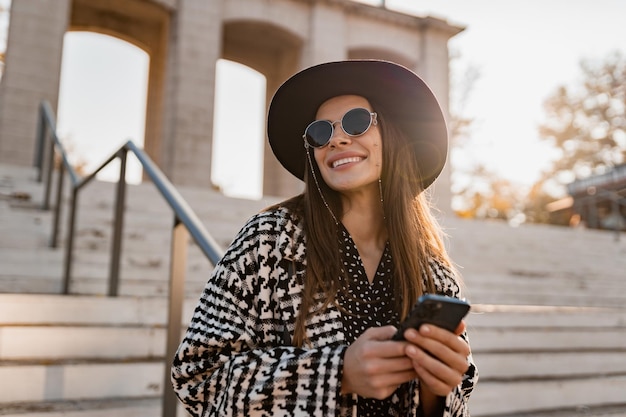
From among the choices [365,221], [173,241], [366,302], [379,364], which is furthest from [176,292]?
[379,364]

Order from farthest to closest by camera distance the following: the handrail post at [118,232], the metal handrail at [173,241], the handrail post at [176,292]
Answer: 1. the handrail post at [118,232]
2. the handrail post at [176,292]
3. the metal handrail at [173,241]

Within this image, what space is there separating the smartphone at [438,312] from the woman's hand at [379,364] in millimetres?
65

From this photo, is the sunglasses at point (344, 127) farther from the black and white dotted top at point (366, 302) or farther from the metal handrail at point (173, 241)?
the metal handrail at point (173, 241)

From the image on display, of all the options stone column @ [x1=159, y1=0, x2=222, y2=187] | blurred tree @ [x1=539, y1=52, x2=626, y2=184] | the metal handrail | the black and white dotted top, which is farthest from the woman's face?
blurred tree @ [x1=539, y1=52, x2=626, y2=184]

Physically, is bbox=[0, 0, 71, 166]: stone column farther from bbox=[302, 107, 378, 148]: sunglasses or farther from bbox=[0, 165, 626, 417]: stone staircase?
bbox=[302, 107, 378, 148]: sunglasses

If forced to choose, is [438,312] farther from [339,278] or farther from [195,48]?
[195,48]

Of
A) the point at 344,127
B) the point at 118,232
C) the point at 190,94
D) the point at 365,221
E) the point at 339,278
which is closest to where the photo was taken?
the point at 339,278

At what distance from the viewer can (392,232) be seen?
1608 mm

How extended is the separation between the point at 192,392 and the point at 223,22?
35.8ft

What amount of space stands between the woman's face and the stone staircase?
167 cm

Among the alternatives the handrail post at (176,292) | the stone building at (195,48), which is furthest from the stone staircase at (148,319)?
the stone building at (195,48)

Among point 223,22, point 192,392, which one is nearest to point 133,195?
point 192,392

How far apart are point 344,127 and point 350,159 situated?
91 millimetres

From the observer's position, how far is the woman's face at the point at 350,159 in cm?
155
